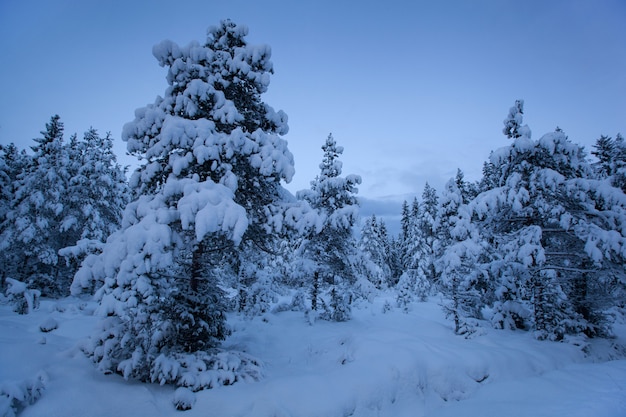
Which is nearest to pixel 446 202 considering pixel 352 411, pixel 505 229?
pixel 505 229

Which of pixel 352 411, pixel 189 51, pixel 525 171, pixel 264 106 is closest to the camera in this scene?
pixel 352 411

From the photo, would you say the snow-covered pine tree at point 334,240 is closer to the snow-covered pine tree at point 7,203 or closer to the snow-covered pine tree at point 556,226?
the snow-covered pine tree at point 556,226

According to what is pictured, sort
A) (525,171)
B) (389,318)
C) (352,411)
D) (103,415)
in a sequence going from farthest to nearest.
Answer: (389,318)
(525,171)
(352,411)
(103,415)

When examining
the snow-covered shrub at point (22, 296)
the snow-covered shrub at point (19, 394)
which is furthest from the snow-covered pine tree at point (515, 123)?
the snow-covered shrub at point (22, 296)

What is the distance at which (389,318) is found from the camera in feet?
58.6

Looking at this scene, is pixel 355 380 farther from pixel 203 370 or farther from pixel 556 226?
pixel 556 226

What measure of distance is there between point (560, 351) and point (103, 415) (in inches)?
554

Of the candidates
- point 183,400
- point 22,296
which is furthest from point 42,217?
point 183,400

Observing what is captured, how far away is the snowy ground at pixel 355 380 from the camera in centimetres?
558

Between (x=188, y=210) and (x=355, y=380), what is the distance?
18.7ft

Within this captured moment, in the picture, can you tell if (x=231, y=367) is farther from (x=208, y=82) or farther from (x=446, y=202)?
(x=446, y=202)

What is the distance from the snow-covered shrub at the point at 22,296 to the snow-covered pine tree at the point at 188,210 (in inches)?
309

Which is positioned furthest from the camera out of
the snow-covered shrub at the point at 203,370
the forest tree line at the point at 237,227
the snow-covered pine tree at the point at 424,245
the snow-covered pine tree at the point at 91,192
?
the snow-covered pine tree at the point at 424,245

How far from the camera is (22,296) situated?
1205 cm
